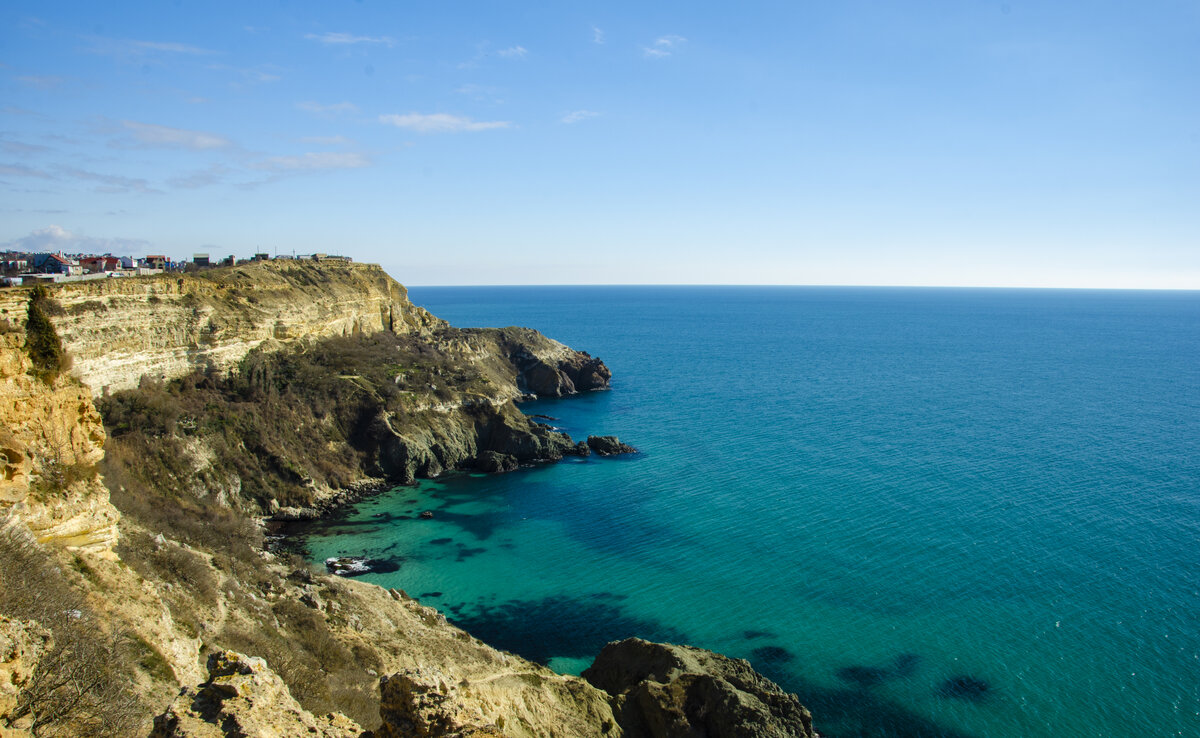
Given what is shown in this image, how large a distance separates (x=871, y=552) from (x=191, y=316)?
50.1 m

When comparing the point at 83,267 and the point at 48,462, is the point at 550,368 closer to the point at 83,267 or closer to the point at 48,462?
the point at 83,267

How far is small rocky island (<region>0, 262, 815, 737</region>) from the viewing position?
13.5 metres

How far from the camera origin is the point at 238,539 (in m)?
34.1

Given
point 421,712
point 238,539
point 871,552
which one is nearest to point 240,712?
point 421,712

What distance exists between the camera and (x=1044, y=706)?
25.8 m

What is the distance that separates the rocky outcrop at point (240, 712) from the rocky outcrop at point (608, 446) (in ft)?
152

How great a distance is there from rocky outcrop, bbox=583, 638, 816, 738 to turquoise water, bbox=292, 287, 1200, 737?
428 cm

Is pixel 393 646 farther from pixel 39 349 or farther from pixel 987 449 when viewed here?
pixel 987 449

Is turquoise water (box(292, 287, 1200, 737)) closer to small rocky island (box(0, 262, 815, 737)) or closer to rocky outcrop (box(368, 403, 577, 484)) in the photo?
rocky outcrop (box(368, 403, 577, 484))

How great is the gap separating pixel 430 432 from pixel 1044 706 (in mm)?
45210

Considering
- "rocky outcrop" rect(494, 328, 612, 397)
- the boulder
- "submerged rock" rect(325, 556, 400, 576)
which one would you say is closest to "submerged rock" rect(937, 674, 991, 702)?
"submerged rock" rect(325, 556, 400, 576)

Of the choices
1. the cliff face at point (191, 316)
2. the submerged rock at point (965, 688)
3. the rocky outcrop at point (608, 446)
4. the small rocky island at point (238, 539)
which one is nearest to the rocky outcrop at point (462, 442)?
the small rocky island at point (238, 539)

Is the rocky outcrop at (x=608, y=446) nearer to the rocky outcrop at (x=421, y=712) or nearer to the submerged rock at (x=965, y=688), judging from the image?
the submerged rock at (x=965, y=688)

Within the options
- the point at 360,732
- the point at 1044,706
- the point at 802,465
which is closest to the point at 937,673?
the point at 1044,706
